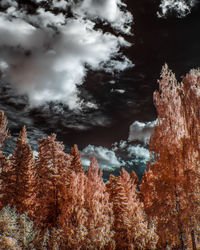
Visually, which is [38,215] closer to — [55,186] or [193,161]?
[55,186]

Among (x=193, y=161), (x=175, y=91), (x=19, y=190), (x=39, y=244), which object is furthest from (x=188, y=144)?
(x=19, y=190)

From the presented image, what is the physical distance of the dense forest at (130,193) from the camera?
779 centimetres

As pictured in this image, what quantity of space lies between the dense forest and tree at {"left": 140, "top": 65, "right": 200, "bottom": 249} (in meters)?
0.03

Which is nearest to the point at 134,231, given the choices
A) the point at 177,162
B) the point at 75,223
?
the point at 75,223

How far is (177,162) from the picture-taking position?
8.20 meters

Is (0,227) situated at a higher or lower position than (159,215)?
lower

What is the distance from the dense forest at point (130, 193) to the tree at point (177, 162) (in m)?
0.03

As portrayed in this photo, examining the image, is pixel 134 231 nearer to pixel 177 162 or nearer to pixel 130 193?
pixel 130 193

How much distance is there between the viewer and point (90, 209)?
13.3 m

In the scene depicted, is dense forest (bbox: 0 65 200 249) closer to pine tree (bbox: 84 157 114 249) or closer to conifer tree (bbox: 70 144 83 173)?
pine tree (bbox: 84 157 114 249)

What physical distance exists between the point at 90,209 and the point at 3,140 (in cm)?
2074

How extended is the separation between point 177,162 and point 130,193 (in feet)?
45.1

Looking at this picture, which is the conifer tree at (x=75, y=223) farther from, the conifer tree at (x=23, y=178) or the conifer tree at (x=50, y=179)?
the conifer tree at (x=23, y=178)

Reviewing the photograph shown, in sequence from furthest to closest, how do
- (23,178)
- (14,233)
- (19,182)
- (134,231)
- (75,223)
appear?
(23,178) → (19,182) → (134,231) → (75,223) → (14,233)
